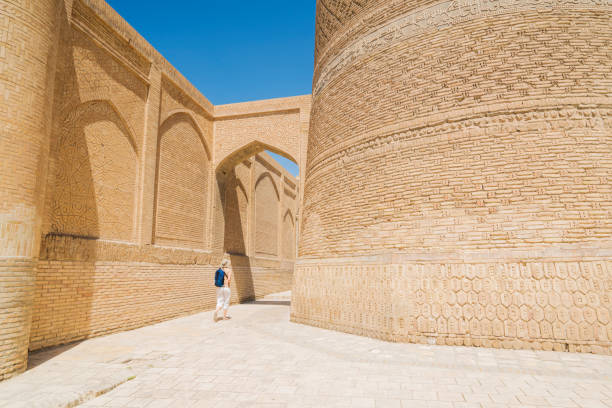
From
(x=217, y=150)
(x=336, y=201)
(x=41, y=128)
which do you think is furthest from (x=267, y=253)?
(x=41, y=128)

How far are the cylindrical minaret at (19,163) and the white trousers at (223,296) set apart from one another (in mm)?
4200

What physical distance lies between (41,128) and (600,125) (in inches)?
256

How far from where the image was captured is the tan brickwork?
13.4 ft

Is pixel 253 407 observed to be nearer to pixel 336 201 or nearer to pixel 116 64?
pixel 336 201

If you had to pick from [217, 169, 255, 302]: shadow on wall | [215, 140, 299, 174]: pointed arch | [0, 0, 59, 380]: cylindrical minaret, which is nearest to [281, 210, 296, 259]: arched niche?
[217, 169, 255, 302]: shadow on wall

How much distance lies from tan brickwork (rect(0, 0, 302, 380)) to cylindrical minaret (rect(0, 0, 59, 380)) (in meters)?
0.01

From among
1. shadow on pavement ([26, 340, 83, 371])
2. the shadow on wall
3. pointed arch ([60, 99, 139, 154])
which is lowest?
shadow on pavement ([26, 340, 83, 371])

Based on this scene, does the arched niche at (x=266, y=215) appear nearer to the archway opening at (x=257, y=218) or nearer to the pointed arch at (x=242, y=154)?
the archway opening at (x=257, y=218)

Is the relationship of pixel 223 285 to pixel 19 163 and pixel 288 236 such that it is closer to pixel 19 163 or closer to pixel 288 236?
pixel 19 163

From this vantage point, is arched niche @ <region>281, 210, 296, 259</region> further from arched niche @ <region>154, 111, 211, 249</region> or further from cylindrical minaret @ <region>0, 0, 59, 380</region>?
cylindrical minaret @ <region>0, 0, 59, 380</region>

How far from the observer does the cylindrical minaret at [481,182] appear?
472 centimetres

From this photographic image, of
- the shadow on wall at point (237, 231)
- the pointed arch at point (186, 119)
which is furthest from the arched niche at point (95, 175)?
the shadow on wall at point (237, 231)

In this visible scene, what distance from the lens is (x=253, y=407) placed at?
3096 mm

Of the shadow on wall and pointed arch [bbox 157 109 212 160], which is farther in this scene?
the shadow on wall
